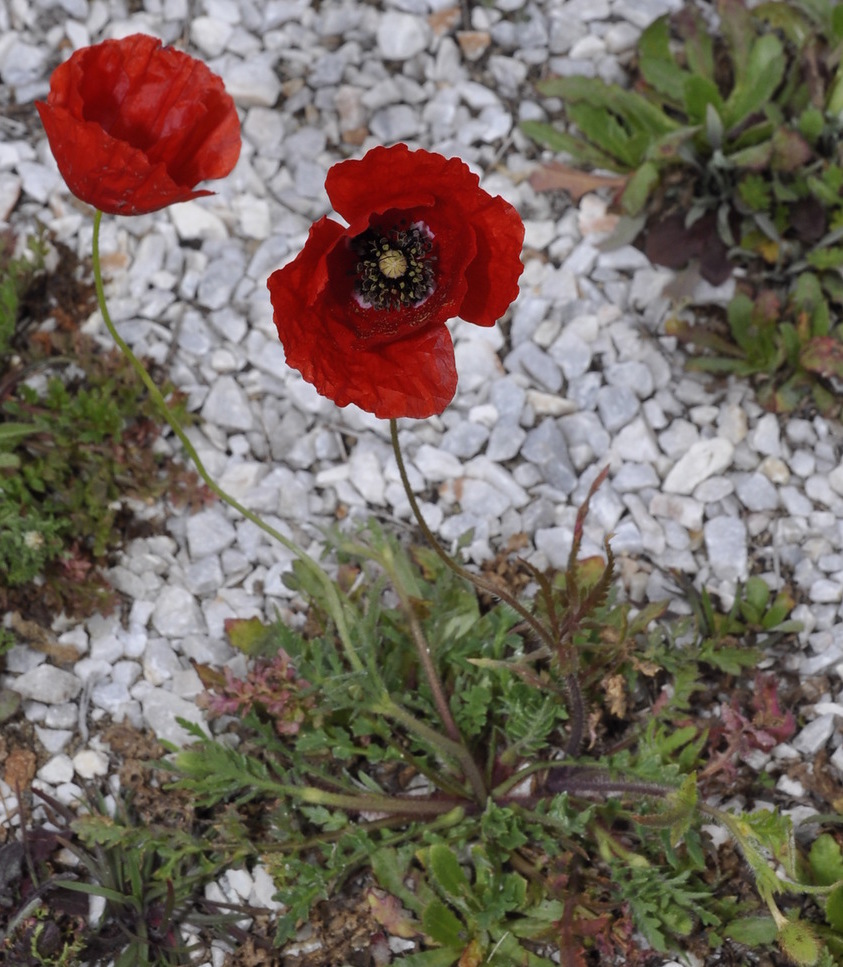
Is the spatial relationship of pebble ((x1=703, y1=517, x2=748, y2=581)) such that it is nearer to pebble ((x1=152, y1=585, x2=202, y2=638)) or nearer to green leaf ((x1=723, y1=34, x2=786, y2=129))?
green leaf ((x1=723, y1=34, x2=786, y2=129))

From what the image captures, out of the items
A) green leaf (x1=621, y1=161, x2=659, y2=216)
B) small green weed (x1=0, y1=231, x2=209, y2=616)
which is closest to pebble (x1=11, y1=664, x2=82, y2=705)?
small green weed (x1=0, y1=231, x2=209, y2=616)

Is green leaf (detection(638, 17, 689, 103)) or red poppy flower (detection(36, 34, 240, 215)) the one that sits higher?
green leaf (detection(638, 17, 689, 103))

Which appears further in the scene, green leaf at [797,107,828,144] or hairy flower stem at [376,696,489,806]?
green leaf at [797,107,828,144]

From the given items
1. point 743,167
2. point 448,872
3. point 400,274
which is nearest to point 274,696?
point 448,872

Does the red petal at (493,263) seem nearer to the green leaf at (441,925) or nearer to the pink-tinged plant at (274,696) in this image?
the pink-tinged plant at (274,696)

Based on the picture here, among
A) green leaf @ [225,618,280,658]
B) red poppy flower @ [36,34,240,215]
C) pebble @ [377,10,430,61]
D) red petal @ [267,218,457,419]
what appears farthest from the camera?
pebble @ [377,10,430,61]

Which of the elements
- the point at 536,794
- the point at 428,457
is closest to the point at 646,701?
the point at 536,794

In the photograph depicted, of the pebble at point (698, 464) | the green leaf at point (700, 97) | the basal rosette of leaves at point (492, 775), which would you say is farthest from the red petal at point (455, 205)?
the green leaf at point (700, 97)
